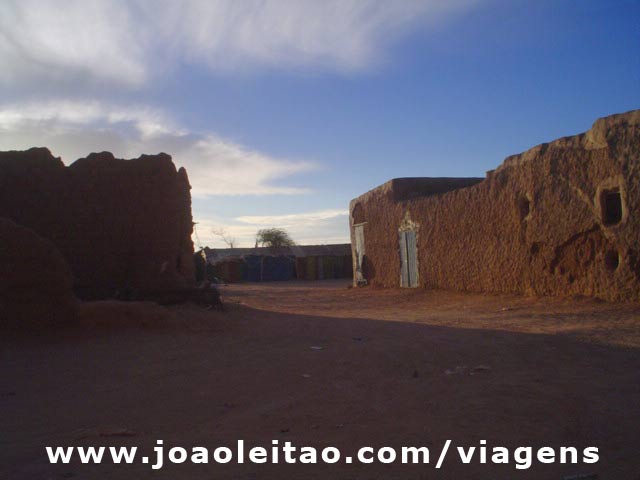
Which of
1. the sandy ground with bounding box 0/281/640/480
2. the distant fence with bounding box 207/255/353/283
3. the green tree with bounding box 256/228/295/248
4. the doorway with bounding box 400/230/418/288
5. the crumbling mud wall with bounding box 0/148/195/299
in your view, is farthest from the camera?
the green tree with bounding box 256/228/295/248

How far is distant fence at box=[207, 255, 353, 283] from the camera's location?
34.7m

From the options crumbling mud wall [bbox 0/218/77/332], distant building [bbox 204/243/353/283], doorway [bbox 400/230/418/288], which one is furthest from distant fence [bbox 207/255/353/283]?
crumbling mud wall [bbox 0/218/77/332]

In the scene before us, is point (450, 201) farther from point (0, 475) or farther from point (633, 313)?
point (0, 475)

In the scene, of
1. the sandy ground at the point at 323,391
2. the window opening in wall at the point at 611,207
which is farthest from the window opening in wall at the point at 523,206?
the sandy ground at the point at 323,391

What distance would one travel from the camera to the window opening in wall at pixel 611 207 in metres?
10.3

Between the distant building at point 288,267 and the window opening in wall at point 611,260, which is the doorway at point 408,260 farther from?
the distant building at point 288,267

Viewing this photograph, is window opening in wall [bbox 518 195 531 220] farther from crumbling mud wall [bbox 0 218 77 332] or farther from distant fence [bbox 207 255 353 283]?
distant fence [bbox 207 255 353 283]

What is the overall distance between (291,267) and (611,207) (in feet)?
85.5

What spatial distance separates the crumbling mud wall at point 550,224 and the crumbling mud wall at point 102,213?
7404 millimetres

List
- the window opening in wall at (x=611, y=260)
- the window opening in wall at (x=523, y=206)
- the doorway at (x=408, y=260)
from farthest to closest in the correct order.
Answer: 1. the doorway at (x=408, y=260)
2. the window opening in wall at (x=523, y=206)
3. the window opening in wall at (x=611, y=260)

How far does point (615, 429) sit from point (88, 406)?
396 cm

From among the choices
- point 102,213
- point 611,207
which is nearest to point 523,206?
point 611,207

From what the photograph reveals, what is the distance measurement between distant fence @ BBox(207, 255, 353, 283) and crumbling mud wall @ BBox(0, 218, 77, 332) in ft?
87.6

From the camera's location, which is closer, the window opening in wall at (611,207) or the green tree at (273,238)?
the window opening in wall at (611,207)
